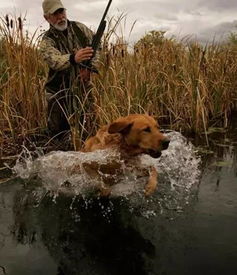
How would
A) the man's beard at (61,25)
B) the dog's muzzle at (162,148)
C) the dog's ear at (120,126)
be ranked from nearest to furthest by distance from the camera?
the dog's muzzle at (162,148), the dog's ear at (120,126), the man's beard at (61,25)

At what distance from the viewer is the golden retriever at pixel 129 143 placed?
4.04m

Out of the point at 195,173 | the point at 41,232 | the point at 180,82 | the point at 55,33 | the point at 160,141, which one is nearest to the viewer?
the point at 41,232

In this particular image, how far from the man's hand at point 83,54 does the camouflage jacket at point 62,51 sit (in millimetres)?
171

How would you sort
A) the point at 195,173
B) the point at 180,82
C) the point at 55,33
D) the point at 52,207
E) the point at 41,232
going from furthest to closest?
the point at 180,82 → the point at 55,33 → the point at 195,173 → the point at 52,207 → the point at 41,232

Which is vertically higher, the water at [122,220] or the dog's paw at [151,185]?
the dog's paw at [151,185]

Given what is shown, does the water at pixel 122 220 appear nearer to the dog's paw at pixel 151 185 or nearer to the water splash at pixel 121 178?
the water splash at pixel 121 178

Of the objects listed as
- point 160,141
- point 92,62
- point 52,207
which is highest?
point 92,62

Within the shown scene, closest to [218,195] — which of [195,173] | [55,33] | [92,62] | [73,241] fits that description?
[195,173]

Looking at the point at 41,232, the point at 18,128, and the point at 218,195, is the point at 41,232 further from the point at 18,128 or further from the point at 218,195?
the point at 18,128

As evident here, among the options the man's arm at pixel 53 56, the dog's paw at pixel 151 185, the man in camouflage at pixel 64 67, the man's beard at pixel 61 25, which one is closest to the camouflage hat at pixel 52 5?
the man in camouflage at pixel 64 67

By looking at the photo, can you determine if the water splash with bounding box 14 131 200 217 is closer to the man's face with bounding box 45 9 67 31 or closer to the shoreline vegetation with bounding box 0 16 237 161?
the shoreline vegetation with bounding box 0 16 237 161

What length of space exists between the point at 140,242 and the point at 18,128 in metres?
3.61

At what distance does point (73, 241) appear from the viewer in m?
3.52

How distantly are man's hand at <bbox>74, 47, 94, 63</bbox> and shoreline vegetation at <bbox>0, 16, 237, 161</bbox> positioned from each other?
0.58 meters
